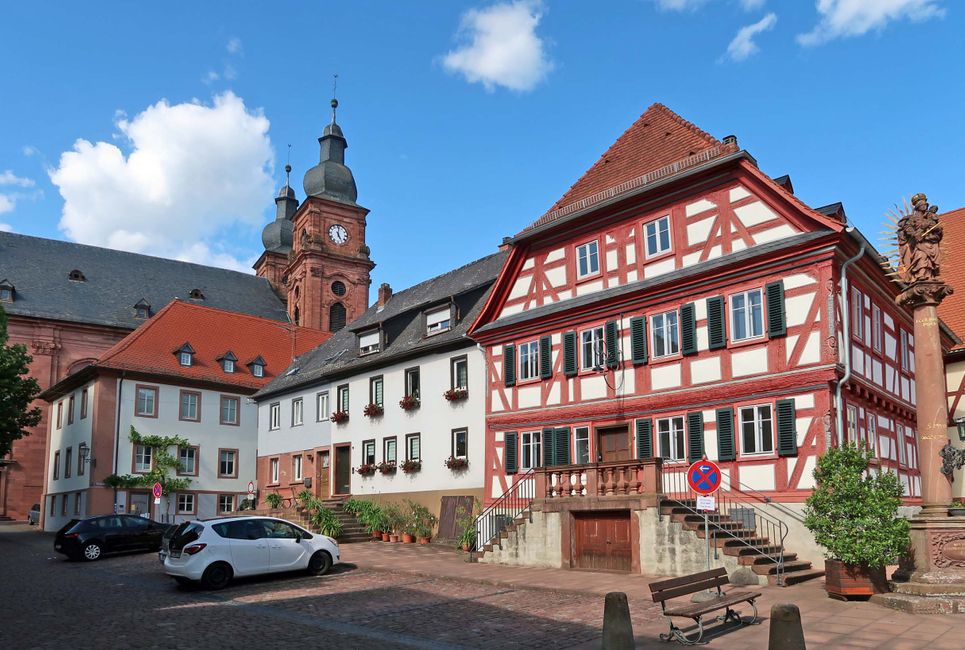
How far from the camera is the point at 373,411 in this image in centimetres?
3281

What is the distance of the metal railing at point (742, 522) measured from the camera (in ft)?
58.3

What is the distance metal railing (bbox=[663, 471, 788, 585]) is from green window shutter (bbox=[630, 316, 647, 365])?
3171 millimetres

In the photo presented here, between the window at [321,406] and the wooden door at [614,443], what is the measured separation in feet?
51.7

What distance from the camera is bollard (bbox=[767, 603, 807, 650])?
26.4ft

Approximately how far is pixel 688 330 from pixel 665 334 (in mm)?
821

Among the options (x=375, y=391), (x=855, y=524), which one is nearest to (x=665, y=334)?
(x=855, y=524)

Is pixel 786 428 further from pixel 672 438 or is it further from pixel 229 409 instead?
pixel 229 409

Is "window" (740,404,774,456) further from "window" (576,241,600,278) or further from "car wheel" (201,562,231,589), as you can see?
"car wheel" (201,562,231,589)

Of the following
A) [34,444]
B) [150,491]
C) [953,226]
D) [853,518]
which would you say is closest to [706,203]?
[853,518]

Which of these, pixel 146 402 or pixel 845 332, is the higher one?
pixel 146 402

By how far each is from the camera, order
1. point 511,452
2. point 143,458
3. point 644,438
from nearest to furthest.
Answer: point 644,438
point 511,452
point 143,458

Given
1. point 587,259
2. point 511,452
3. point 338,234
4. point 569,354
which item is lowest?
point 511,452

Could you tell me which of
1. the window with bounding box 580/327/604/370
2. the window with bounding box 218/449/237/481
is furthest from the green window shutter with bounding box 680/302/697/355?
the window with bounding box 218/449/237/481

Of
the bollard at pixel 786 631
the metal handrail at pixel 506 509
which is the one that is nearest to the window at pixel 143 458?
the metal handrail at pixel 506 509
